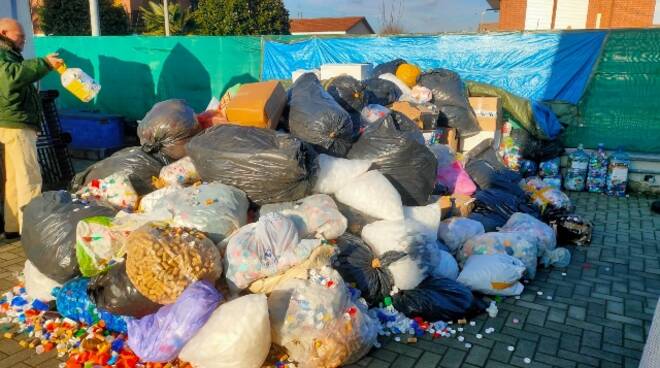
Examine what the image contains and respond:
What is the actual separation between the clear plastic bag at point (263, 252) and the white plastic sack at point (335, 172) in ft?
2.33

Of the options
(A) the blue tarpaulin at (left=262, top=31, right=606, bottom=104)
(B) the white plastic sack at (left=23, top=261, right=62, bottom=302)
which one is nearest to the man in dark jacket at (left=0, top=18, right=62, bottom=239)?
(B) the white plastic sack at (left=23, top=261, right=62, bottom=302)

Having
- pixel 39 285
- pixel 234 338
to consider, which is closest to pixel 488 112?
pixel 234 338

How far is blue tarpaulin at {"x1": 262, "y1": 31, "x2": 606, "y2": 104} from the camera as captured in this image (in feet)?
21.6

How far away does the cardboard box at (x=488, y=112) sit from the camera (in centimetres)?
611

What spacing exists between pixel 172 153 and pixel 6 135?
1501 mm

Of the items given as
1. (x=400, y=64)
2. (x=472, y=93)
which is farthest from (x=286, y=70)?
(x=472, y=93)

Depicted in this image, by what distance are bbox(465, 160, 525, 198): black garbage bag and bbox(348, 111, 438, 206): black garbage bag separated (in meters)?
1.24

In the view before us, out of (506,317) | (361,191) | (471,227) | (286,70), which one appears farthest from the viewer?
(286,70)

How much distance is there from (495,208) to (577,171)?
104 inches

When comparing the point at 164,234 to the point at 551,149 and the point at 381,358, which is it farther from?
the point at 551,149

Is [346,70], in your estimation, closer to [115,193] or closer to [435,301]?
[115,193]

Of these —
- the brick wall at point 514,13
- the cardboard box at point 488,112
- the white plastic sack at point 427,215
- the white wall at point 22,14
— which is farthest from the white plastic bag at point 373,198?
the brick wall at point 514,13

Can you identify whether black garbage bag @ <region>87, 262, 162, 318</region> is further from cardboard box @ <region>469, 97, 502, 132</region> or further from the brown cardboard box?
cardboard box @ <region>469, 97, 502, 132</region>

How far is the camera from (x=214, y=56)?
29.5 ft
